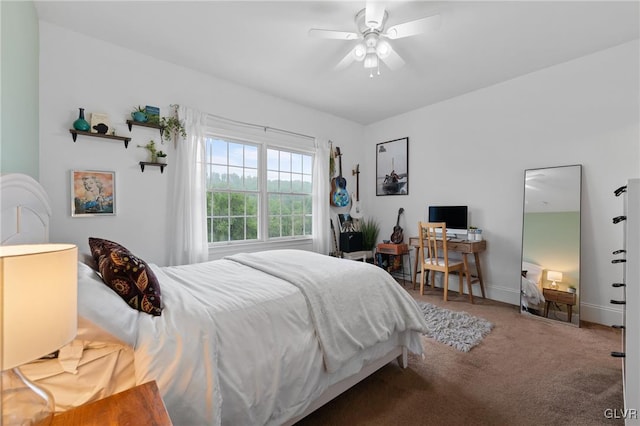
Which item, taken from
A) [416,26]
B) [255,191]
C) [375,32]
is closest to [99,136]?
[255,191]

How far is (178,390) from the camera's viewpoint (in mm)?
1058

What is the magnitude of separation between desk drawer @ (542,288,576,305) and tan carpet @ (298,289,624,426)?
0.33 metres

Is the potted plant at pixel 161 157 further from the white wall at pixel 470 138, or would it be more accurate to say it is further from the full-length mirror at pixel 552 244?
the full-length mirror at pixel 552 244

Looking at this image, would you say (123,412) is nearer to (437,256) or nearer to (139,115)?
(139,115)

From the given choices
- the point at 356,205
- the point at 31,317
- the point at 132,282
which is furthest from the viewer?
the point at 356,205

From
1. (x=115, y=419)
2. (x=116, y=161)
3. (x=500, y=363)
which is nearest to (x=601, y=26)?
(x=500, y=363)

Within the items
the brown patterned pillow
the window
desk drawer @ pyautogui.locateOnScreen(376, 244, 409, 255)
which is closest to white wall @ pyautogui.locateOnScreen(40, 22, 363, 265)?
the window

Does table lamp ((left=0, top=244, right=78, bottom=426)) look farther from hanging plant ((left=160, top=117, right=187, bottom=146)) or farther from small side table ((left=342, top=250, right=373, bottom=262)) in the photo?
small side table ((left=342, top=250, right=373, bottom=262))

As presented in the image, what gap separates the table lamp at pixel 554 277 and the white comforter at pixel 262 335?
1.92 m

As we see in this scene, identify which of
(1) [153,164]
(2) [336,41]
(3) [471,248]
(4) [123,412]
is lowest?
(4) [123,412]

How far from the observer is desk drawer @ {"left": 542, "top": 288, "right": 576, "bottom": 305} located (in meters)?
2.77

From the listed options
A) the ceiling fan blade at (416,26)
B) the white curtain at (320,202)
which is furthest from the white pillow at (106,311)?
the white curtain at (320,202)

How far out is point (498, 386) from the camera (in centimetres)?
185

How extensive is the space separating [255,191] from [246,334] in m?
2.58
